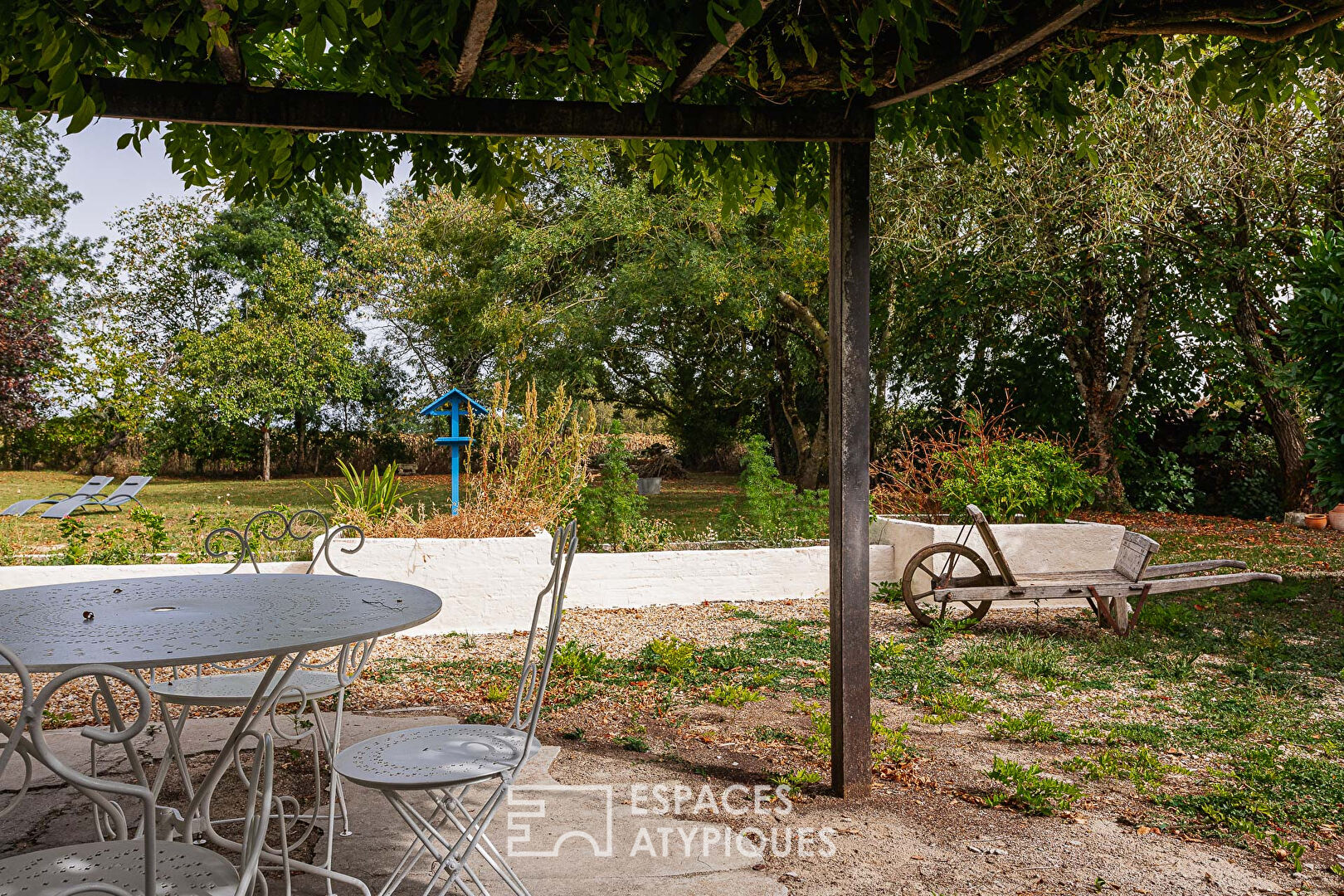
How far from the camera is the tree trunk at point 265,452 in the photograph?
18.6m

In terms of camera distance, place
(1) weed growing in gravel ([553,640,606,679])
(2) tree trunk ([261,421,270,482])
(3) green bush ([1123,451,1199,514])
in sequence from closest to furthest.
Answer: (1) weed growing in gravel ([553,640,606,679]) < (3) green bush ([1123,451,1199,514]) < (2) tree trunk ([261,421,270,482])

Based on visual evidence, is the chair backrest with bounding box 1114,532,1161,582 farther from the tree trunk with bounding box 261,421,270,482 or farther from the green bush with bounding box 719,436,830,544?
the tree trunk with bounding box 261,421,270,482

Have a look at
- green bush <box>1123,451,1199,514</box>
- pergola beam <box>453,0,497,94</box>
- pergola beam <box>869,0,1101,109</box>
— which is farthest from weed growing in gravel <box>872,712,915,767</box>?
green bush <box>1123,451,1199,514</box>

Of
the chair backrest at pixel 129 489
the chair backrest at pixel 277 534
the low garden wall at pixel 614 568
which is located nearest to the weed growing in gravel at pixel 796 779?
the chair backrest at pixel 277 534

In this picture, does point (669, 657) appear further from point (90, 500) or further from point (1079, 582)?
point (90, 500)

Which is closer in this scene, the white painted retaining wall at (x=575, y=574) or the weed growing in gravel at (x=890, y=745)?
the weed growing in gravel at (x=890, y=745)

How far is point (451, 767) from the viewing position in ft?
6.86

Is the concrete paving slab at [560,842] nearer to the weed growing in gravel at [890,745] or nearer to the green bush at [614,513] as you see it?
the weed growing in gravel at [890,745]

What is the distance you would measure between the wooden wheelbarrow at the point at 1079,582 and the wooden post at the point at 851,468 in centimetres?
273

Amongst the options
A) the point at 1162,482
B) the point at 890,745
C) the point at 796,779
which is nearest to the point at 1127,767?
the point at 890,745

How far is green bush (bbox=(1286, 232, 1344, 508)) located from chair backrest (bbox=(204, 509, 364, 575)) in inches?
258

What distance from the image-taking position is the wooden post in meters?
3.12

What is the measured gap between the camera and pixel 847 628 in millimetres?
3141

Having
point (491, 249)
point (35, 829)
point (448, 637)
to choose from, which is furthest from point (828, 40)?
point (491, 249)
